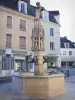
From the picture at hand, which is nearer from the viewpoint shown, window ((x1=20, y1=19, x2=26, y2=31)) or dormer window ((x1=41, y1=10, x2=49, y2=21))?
window ((x1=20, y1=19, x2=26, y2=31))

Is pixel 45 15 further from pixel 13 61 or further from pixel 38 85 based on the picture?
pixel 38 85

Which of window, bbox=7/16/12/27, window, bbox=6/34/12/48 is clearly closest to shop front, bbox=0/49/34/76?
window, bbox=6/34/12/48

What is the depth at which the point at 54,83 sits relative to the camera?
11992mm

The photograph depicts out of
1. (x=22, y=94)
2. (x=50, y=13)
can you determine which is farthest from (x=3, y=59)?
(x=22, y=94)

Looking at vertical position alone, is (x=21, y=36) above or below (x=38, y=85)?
above

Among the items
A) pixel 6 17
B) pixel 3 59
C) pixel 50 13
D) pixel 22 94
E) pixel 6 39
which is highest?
pixel 50 13

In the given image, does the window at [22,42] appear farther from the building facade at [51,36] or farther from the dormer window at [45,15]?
the dormer window at [45,15]

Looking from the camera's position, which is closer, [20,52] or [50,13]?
[20,52]

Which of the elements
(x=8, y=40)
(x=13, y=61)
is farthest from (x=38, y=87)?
(x=13, y=61)

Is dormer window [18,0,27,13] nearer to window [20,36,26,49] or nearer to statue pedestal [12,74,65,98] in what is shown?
window [20,36,26,49]

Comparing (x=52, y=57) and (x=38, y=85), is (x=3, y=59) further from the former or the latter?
(x=38, y=85)

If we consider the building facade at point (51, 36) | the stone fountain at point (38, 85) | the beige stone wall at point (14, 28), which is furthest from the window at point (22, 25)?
the stone fountain at point (38, 85)

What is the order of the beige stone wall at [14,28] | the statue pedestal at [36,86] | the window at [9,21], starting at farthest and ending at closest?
the window at [9,21] < the beige stone wall at [14,28] < the statue pedestal at [36,86]

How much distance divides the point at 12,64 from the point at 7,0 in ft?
30.6
